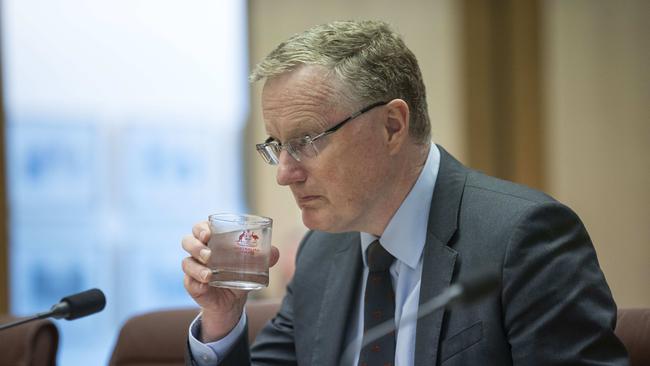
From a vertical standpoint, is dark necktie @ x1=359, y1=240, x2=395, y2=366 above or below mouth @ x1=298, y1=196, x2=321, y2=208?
below

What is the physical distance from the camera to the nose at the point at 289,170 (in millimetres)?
1822

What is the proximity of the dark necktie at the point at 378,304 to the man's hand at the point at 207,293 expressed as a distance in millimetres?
216

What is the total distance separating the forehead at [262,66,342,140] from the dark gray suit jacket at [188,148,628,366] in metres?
0.32

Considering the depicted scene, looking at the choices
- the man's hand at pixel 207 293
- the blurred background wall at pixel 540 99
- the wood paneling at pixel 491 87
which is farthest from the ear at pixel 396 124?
the wood paneling at pixel 491 87

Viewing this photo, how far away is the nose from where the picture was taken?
182 cm

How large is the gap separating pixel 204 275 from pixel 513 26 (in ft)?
12.1

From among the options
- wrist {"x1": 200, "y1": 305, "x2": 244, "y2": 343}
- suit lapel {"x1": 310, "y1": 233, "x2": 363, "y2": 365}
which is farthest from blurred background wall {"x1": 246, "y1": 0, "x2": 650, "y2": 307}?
wrist {"x1": 200, "y1": 305, "x2": 244, "y2": 343}

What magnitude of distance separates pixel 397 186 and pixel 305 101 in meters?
0.28

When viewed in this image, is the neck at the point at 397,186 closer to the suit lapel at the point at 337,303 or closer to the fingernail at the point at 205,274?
the suit lapel at the point at 337,303

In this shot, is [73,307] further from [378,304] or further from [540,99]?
[540,99]

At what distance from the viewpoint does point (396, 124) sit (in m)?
1.90

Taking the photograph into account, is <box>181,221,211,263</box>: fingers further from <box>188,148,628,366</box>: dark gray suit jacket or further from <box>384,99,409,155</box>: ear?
<box>384,99,409,155</box>: ear

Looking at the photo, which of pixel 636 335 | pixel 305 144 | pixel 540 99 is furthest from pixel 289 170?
pixel 540 99

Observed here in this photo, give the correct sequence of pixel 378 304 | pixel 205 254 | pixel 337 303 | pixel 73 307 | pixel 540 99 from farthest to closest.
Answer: pixel 540 99 → pixel 337 303 → pixel 378 304 → pixel 205 254 → pixel 73 307
